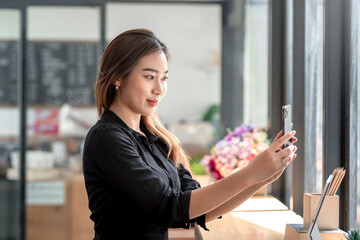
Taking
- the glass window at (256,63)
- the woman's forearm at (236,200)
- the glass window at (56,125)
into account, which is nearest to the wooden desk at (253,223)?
the woman's forearm at (236,200)

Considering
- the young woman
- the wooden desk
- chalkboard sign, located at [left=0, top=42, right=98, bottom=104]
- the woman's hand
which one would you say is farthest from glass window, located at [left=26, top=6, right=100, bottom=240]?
the woman's hand

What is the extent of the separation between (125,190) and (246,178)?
34 cm

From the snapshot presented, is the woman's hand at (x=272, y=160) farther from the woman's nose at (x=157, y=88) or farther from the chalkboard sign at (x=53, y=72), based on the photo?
the chalkboard sign at (x=53, y=72)

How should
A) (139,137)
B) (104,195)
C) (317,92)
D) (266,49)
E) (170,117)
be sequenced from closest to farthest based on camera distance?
(104,195)
(139,137)
(317,92)
(266,49)
(170,117)

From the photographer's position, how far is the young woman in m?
1.39

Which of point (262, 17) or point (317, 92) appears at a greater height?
point (262, 17)

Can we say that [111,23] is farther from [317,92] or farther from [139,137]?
[139,137]

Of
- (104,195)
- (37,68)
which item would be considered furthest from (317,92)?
(37,68)

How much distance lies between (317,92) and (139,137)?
4.12ft

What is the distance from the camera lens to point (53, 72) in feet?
15.2

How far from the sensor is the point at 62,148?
4.55m

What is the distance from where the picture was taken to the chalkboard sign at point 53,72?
456 centimetres

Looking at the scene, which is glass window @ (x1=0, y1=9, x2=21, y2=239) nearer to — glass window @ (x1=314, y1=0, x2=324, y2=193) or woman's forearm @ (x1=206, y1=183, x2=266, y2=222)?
glass window @ (x1=314, y1=0, x2=324, y2=193)

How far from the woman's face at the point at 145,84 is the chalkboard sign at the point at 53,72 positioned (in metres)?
3.06
